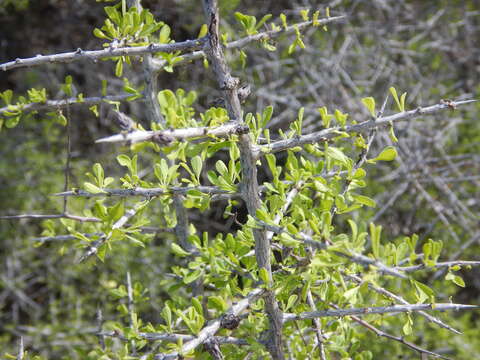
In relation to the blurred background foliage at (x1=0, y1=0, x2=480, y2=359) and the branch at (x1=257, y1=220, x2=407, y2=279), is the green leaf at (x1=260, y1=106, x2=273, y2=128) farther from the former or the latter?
the blurred background foliage at (x1=0, y1=0, x2=480, y2=359)

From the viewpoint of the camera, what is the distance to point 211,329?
99cm

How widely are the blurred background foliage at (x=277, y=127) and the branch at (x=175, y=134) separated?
1465 mm

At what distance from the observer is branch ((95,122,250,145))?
682 mm

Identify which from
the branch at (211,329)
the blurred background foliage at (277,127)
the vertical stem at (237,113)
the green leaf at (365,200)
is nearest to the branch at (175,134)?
the vertical stem at (237,113)

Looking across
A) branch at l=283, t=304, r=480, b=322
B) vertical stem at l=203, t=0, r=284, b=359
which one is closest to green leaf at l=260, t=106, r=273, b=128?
vertical stem at l=203, t=0, r=284, b=359

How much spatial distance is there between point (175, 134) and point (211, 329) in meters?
0.46

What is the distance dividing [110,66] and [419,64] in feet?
6.66

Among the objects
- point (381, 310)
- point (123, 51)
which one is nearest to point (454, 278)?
point (381, 310)

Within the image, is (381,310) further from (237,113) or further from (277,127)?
(277,127)

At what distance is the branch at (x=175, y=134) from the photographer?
0.68 meters

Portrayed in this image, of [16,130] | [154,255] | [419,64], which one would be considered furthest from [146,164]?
[419,64]

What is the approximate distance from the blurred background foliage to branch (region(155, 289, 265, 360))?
134cm

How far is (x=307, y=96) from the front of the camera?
8.81 feet

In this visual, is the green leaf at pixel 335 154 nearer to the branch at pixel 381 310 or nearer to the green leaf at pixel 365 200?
the green leaf at pixel 365 200
